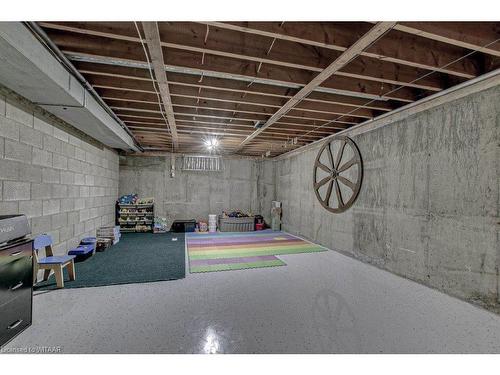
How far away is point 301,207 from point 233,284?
4.03 m

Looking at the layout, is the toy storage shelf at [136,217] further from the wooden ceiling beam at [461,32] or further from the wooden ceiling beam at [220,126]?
the wooden ceiling beam at [461,32]

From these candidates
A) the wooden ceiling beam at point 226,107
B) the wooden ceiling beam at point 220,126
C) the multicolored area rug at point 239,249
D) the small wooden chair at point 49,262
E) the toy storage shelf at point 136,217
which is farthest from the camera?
the toy storage shelf at point 136,217

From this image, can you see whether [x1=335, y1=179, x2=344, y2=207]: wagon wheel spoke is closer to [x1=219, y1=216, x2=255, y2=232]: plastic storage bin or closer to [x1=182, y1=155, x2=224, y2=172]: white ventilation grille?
[x1=219, y1=216, x2=255, y2=232]: plastic storage bin

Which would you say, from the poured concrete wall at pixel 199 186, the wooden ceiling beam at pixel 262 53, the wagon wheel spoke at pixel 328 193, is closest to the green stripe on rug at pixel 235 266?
the wagon wheel spoke at pixel 328 193

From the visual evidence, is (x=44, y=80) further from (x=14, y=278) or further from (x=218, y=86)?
(x=14, y=278)

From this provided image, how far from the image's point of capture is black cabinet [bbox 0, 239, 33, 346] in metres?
1.98

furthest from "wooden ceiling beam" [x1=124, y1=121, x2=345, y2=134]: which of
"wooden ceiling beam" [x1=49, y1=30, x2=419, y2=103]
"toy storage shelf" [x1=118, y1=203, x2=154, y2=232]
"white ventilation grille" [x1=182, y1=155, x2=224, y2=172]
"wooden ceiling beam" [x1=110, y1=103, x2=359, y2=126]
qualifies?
"toy storage shelf" [x1=118, y1=203, x2=154, y2=232]

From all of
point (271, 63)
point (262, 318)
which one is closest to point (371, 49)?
point (271, 63)

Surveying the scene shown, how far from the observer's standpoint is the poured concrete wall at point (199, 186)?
26.4ft

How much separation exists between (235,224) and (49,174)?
5296mm

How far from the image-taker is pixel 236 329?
2.23 metres

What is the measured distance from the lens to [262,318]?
2.43m

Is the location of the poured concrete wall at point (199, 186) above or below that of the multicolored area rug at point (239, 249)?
above

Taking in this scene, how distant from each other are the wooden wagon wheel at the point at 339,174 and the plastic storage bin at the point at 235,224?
116 inches
